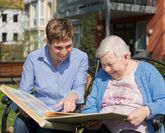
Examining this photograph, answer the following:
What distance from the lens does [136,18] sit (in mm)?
25422

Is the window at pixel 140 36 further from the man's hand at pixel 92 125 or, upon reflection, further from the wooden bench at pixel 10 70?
the man's hand at pixel 92 125

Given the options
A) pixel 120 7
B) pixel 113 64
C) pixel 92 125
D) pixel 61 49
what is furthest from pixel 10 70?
pixel 120 7

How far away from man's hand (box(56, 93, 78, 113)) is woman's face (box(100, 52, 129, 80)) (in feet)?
1.22

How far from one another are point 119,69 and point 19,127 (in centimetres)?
85

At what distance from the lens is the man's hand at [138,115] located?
9.89ft

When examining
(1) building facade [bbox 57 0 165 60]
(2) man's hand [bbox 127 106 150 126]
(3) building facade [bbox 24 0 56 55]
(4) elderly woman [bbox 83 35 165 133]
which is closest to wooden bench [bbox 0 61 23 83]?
(4) elderly woman [bbox 83 35 165 133]

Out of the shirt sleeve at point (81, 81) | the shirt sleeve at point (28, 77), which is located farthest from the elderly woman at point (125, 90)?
the shirt sleeve at point (28, 77)

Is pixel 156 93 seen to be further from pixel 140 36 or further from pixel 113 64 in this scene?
pixel 140 36

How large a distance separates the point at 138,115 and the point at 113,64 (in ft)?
1.25

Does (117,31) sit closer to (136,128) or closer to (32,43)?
(32,43)

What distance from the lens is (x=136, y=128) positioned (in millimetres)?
3186

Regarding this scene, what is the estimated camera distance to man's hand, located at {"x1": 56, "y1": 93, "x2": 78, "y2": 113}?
3371mm

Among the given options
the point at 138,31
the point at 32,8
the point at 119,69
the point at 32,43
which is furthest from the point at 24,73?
the point at 32,8

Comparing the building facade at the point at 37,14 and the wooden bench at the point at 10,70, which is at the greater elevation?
the building facade at the point at 37,14
